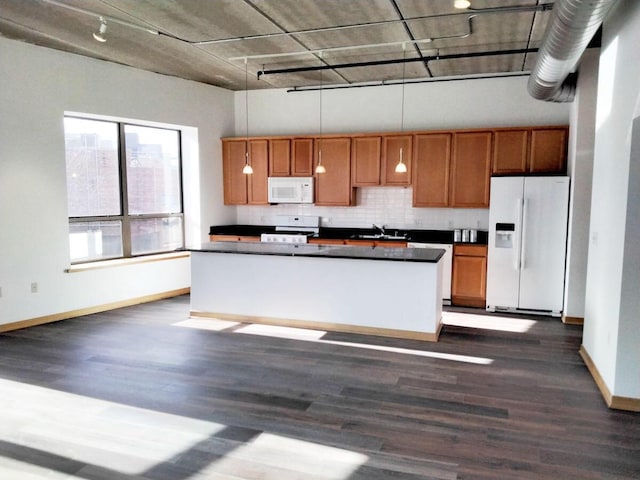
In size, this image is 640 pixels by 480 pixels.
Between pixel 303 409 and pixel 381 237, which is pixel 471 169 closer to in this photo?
pixel 381 237

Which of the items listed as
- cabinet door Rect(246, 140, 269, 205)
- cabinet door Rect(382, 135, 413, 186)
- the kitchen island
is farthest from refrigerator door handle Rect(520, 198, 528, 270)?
cabinet door Rect(246, 140, 269, 205)

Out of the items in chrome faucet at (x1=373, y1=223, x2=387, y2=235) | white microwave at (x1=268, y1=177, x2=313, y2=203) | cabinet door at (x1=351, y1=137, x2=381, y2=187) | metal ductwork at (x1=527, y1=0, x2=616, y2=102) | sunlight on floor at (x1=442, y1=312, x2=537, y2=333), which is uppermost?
metal ductwork at (x1=527, y1=0, x2=616, y2=102)

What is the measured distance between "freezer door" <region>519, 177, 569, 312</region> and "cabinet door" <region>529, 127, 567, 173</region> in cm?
46

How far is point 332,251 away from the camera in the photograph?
5258 mm

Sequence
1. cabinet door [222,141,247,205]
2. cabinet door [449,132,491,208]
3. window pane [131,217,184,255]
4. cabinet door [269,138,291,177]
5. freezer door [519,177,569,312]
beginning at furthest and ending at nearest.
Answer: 1. cabinet door [222,141,247,205]
2. cabinet door [269,138,291,177]
3. window pane [131,217,184,255]
4. cabinet door [449,132,491,208]
5. freezer door [519,177,569,312]

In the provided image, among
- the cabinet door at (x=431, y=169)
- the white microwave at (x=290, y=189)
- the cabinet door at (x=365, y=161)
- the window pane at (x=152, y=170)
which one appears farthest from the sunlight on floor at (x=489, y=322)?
the window pane at (x=152, y=170)

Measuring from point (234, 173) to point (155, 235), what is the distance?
159cm

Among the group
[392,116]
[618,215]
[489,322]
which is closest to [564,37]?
[618,215]

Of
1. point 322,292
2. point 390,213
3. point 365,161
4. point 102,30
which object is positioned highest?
point 102,30

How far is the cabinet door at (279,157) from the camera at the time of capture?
7.23 meters

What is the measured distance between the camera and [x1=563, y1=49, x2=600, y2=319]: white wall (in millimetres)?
5266

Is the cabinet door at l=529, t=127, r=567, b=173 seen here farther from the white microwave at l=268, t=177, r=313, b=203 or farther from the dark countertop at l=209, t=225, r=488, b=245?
the white microwave at l=268, t=177, r=313, b=203

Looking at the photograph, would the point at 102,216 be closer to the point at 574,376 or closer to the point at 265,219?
the point at 265,219

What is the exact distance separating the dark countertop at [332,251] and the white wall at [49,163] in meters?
1.53
